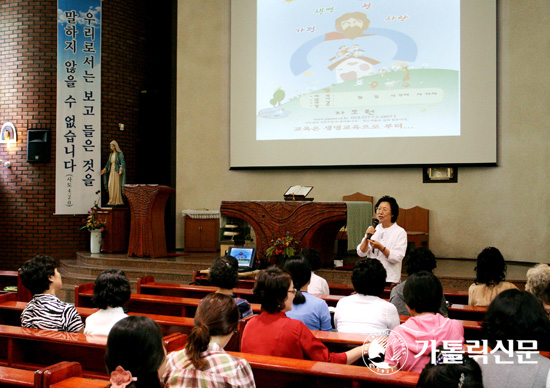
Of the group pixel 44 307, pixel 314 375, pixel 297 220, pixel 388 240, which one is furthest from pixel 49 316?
pixel 297 220

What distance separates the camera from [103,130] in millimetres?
8492

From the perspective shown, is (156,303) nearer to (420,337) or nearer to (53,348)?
(53,348)

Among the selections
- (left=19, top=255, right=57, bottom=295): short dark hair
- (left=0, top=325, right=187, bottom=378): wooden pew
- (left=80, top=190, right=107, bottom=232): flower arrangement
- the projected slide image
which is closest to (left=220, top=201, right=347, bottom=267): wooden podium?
the projected slide image

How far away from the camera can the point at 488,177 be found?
23.6ft

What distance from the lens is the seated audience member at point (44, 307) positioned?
265 cm

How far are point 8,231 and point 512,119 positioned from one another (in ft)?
26.1

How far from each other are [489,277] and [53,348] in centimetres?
245

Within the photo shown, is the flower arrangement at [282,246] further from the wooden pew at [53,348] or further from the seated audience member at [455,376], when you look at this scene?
the seated audience member at [455,376]

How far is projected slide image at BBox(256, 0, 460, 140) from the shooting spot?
7.14 meters

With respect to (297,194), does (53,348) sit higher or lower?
lower

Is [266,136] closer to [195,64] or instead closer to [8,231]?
[195,64]

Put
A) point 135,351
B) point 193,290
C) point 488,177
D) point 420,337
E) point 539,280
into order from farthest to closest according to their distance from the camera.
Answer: point 488,177
point 193,290
point 539,280
point 420,337
point 135,351

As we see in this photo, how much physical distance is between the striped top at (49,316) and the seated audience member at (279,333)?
1.11 meters

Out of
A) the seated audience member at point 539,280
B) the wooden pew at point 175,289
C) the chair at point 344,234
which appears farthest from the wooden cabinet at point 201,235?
the seated audience member at point 539,280
